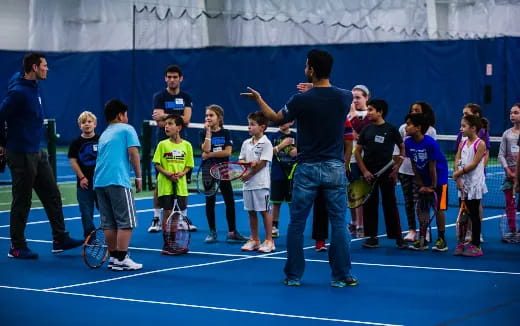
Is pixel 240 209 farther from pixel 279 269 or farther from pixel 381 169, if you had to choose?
pixel 279 269

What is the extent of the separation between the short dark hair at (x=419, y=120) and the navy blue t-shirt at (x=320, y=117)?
2.33 meters

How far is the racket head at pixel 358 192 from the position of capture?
419 inches

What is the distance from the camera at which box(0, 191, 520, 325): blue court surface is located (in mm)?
7188

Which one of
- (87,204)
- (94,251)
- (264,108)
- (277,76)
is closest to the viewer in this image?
(264,108)

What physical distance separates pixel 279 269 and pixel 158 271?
3.61ft

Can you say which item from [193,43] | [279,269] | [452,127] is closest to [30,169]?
[279,269]

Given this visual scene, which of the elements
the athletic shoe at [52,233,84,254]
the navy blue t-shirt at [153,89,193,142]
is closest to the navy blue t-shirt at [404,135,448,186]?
the navy blue t-shirt at [153,89,193,142]

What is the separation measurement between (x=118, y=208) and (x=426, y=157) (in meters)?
3.29

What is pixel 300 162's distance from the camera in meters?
8.48

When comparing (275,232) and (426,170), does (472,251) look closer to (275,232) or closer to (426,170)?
(426,170)

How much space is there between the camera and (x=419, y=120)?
→ 10617mm

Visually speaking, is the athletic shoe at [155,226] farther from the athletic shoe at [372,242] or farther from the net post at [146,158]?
the net post at [146,158]

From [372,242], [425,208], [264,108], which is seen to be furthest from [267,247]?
[264,108]

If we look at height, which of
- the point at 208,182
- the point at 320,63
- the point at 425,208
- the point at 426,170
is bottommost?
the point at 425,208
